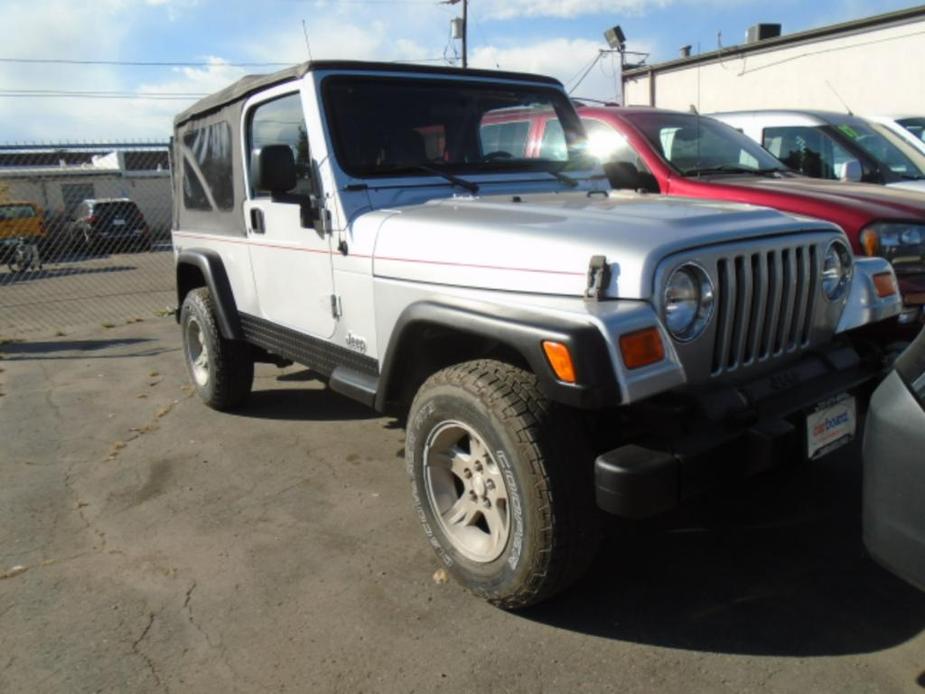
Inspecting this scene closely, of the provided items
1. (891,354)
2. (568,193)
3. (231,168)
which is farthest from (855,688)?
(231,168)

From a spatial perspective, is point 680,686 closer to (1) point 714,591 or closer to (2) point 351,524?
(1) point 714,591

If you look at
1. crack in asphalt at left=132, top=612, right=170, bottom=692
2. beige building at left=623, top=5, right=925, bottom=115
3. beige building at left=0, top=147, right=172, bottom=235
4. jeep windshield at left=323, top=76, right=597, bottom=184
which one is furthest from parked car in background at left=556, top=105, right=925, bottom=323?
beige building at left=0, top=147, right=172, bottom=235

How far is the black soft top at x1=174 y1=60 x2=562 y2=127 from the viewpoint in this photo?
12.3 feet

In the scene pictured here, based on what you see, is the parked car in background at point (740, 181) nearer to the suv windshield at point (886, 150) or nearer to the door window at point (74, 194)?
the suv windshield at point (886, 150)

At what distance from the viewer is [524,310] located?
2605mm

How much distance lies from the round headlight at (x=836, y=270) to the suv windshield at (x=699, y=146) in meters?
2.49

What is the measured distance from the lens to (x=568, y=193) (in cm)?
394

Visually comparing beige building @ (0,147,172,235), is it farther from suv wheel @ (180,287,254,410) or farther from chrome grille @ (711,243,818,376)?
chrome grille @ (711,243,818,376)

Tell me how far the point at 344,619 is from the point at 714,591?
4.62 feet

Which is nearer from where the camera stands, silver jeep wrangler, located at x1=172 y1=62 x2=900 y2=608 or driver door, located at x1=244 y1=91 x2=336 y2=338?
silver jeep wrangler, located at x1=172 y1=62 x2=900 y2=608

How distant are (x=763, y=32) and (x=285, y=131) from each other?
53.6ft

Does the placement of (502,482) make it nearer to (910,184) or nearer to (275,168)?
(275,168)

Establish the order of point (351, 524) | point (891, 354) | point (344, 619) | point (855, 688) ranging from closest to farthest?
point (855, 688)
point (344, 619)
point (891, 354)
point (351, 524)

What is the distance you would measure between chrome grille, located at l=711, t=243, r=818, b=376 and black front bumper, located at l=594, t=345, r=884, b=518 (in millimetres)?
108
